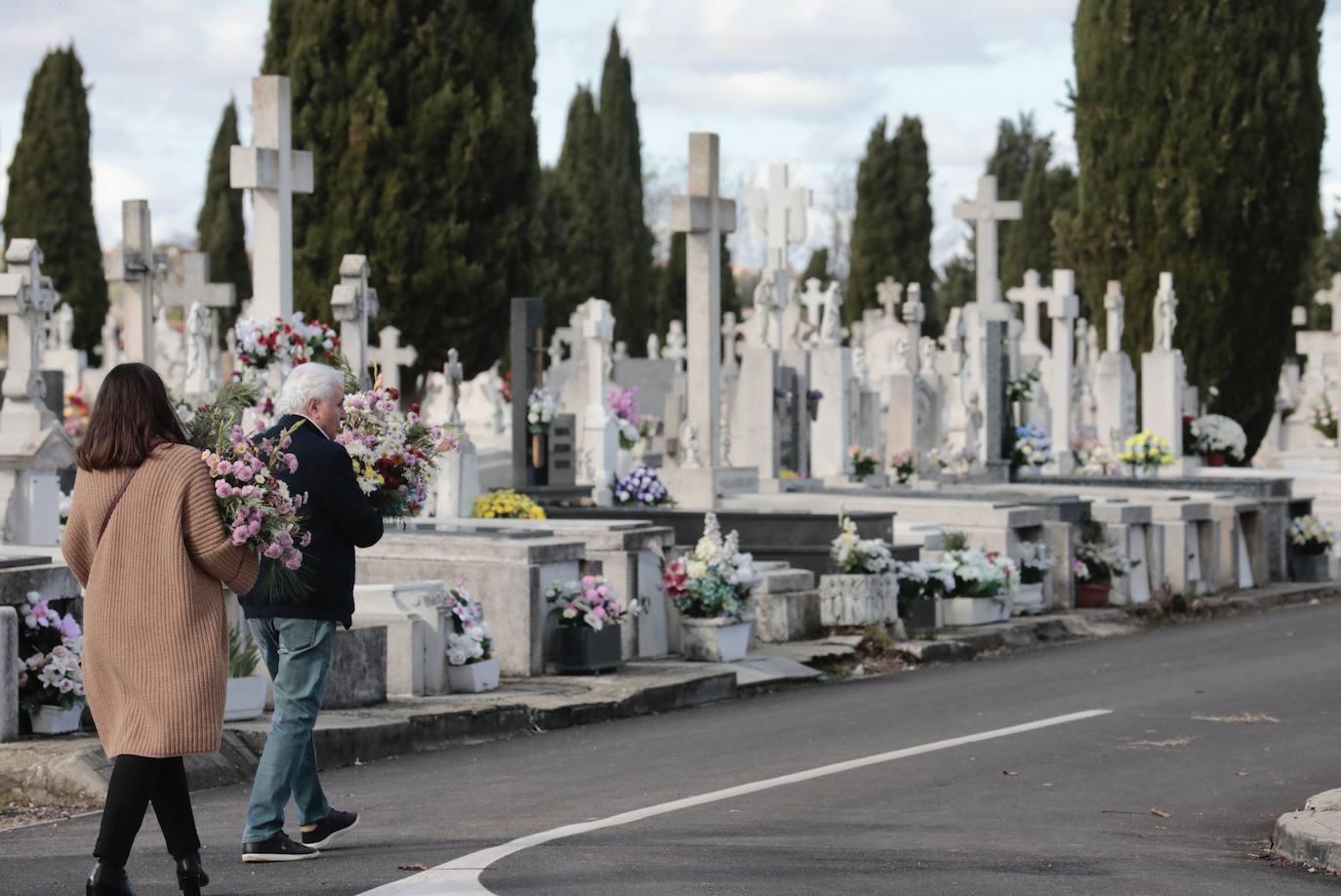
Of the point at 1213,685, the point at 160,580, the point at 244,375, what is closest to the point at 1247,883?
the point at 160,580

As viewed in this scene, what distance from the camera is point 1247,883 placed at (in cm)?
724

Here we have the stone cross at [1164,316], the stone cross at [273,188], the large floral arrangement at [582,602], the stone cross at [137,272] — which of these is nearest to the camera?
the large floral arrangement at [582,602]

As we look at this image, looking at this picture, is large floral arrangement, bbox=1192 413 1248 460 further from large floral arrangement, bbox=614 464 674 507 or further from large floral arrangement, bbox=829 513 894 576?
large floral arrangement, bbox=829 513 894 576

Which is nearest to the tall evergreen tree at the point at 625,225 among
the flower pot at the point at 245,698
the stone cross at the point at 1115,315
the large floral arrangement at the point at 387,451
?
the stone cross at the point at 1115,315

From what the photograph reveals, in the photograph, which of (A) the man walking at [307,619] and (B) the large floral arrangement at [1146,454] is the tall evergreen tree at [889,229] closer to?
(B) the large floral arrangement at [1146,454]

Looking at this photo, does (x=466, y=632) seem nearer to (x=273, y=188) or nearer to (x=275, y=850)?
(x=275, y=850)

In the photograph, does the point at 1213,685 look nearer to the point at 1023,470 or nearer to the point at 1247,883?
the point at 1247,883

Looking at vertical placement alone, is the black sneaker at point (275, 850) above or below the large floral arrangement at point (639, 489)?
below

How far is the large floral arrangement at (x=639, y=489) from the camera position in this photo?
19.2 m

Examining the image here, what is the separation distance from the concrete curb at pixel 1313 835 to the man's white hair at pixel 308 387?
12.4 ft

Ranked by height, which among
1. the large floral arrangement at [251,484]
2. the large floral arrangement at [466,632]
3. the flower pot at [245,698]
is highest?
the large floral arrangement at [251,484]

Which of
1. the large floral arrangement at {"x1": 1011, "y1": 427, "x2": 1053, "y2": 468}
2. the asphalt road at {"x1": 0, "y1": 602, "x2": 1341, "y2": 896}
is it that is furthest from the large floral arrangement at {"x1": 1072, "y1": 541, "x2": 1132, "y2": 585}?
the large floral arrangement at {"x1": 1011, "y1": 427, "x2": 1053, "y2": 468}

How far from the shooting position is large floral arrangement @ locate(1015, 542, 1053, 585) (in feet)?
59.7

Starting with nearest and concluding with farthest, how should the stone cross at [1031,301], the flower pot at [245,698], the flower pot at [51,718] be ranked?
the flower pot at [51,718]
the flower pot at [245,698]
the stone cross at [1031,301]
